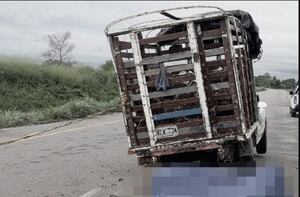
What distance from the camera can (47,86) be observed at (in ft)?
138

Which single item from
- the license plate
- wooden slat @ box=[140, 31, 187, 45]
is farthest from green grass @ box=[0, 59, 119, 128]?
wooden slat @ box=[140, 31, 187, 45]

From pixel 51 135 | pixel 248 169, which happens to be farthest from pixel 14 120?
pixel 248 169

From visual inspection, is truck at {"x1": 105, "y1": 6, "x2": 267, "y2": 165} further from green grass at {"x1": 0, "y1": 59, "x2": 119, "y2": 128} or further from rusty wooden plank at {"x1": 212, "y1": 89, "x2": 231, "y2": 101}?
green grass at {"x1": 0, "y1": 59, "x2": 119, "y2": 128}

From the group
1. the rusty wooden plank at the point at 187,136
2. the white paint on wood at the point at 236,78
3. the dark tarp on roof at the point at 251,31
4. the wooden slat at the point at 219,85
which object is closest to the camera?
the white paint on wood at the point at 236,78

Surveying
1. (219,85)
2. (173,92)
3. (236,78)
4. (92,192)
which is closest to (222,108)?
(219,85)

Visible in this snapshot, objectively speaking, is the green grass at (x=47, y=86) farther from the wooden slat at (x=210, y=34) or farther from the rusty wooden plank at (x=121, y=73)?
the wooden slat at (x=210, y=34)

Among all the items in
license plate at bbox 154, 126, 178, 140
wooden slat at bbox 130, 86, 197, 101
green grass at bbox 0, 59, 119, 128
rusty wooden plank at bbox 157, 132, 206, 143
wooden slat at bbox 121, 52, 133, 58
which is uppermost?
wooden slat at bbox 121, 52, 133, 58

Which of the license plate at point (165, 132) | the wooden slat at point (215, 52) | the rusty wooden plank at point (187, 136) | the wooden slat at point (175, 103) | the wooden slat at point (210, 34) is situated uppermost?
the wooden slat at point (210, 34)

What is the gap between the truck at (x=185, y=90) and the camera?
6.89 meters

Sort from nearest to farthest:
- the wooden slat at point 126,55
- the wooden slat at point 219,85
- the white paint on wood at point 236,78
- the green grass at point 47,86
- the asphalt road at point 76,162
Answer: the white paint on wood at point 236,78
the wooden slat at point 219,85
the wooden slat at point 126,55
the asphalt road at point 76,162
the green grass at point 47,86

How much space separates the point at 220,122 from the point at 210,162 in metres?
0.70

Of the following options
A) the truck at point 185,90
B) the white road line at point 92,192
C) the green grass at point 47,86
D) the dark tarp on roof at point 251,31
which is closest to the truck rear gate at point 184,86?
the truck at point 185,90

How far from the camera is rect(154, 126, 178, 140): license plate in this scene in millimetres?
7102

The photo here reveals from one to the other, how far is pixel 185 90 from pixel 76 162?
14.4 ft
